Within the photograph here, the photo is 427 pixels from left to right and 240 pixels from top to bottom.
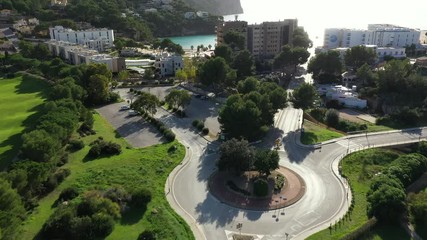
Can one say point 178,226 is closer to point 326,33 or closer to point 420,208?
point 420,208

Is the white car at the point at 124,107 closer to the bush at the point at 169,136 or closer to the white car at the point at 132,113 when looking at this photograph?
the white car at the point at 132,113

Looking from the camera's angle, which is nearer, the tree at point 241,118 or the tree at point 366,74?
the tree at point 241,118

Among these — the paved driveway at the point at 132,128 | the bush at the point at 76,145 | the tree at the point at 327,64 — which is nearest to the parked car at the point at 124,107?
the paved driveway at the point at 132,128

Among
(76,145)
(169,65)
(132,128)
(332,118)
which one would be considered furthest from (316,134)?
(169,65)

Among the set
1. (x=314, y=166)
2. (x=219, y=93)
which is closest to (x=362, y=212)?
(x=314, y=166)

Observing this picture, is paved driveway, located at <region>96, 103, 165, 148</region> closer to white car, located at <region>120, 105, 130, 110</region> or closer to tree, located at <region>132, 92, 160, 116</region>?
white car, located at <region>120, 105, 130, 110</region>

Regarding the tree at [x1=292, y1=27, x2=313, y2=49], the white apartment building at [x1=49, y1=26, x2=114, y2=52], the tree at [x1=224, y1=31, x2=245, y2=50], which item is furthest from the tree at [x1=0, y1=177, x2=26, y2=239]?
the tree at [x1=292, y1=27, x2=313, y2=49]

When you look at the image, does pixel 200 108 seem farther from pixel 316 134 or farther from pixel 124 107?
pixel 316 134
